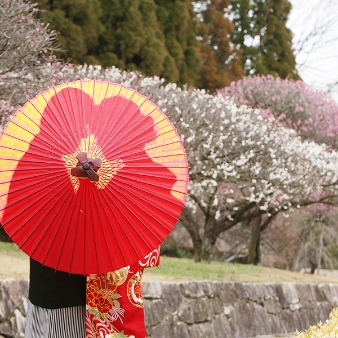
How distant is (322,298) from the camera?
9055mm

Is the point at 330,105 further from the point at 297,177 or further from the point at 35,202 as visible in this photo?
the point at 35,202

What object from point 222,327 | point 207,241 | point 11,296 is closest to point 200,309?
point 222,327

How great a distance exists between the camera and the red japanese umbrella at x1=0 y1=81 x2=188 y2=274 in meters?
2.09

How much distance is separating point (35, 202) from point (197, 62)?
11901 mm

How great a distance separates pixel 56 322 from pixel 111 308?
0.22 meters

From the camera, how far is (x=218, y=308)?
22.9ft

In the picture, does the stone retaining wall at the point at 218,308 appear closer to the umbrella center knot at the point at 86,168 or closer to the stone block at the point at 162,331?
the stone block at the point at 162,331

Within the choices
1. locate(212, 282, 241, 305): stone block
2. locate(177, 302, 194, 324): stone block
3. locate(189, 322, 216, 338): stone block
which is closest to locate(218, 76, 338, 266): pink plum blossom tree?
locate(212, 282, 241, 305): stone block

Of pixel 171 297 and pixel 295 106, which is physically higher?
pixel 295 106

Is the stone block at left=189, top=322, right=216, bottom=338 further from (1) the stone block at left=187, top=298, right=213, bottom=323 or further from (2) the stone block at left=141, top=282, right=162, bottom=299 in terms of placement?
(2) the stone block at left=141, top=282, right=162, bottom=299

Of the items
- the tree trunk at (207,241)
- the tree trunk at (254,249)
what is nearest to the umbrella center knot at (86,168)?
the tree trunk at (207,241)

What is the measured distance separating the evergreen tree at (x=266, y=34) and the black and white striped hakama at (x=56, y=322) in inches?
631

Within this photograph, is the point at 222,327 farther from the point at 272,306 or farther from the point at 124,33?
the point at 124,33

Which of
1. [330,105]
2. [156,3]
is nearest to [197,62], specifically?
[156,3]
